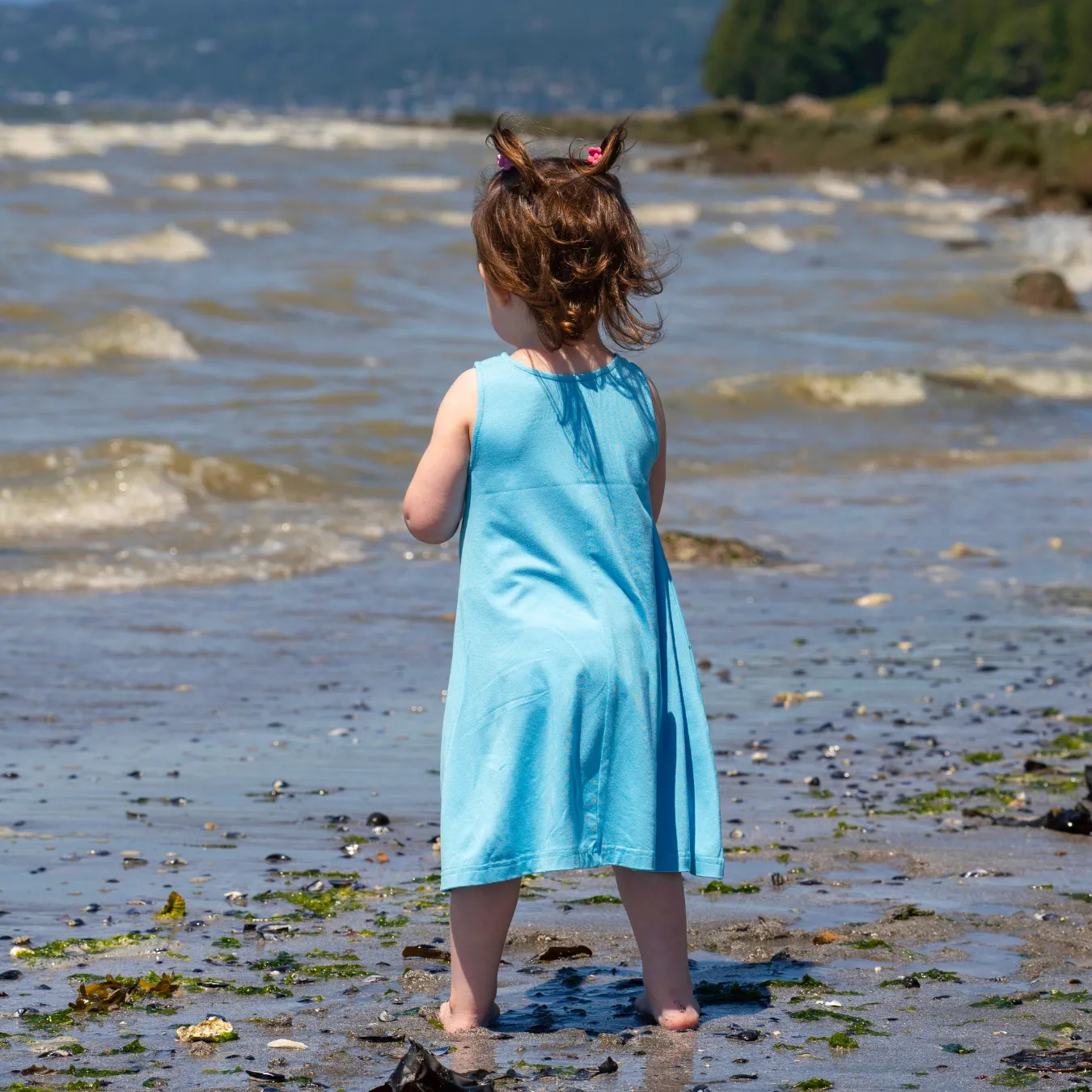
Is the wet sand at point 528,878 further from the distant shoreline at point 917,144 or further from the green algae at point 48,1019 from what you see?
the distant shoreline at point 917,144

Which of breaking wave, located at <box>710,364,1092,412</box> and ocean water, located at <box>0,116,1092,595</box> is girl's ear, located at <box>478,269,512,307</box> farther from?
breaking wave, located at <box>710,364,1092,412</box>

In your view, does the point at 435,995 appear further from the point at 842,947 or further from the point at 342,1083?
the point at 842,947

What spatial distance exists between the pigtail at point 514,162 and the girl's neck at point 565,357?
300 millimetres

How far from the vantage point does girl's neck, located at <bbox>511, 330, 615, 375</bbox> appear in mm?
3307

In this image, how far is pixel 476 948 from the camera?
330cm

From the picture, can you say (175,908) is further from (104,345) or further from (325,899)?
(104,345)

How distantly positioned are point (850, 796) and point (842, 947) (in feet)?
4.70

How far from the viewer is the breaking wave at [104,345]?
15.0m

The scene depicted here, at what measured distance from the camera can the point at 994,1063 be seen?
3.04 metres

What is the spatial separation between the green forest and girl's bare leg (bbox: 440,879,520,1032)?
103480 millimetres

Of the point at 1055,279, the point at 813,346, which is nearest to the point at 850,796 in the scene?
the point at 813,346

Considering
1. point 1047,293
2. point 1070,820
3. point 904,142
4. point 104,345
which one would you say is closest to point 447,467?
point 1070,820

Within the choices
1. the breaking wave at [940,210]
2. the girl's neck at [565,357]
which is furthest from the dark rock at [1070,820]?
the breaking wave at [940,210]

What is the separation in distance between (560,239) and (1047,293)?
69.3 ft
